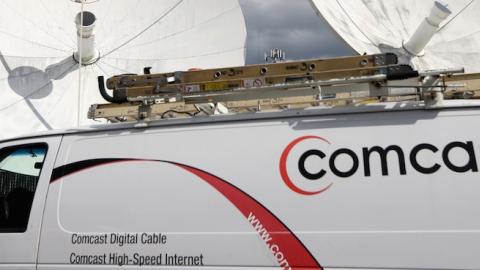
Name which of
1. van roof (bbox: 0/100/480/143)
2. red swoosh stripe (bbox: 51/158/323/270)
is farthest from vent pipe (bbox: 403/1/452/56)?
red swoosh stripe (bbox: 51/158/323/270)

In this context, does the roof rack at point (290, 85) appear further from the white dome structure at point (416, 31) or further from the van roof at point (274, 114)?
the white dome structure at point (416, 31)

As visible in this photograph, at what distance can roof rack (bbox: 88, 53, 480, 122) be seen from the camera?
11.9ft

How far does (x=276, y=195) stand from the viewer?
11.6ft

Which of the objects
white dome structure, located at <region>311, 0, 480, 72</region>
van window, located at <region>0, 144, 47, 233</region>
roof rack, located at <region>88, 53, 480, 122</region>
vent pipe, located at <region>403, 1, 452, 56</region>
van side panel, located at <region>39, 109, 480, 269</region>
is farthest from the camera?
white dome structure, located at <region>311, 0, 480, 72</region>

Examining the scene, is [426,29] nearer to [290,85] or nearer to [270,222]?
[290,85]

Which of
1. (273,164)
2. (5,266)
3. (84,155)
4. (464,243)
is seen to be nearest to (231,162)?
(273,164)

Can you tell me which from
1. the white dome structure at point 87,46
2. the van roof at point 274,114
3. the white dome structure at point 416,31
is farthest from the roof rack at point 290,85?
the white dome structure at point 87,46

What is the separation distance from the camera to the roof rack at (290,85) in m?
3.63

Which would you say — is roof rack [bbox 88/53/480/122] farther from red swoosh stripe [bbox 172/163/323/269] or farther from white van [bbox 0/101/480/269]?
red swoosh stripe [bbox 172/163/323/269]

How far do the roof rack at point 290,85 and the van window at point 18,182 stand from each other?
73 centimetres

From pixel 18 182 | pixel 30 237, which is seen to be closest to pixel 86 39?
pixel 18 182

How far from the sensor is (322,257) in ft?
11.0

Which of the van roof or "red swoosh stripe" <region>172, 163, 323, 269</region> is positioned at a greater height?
the van roof

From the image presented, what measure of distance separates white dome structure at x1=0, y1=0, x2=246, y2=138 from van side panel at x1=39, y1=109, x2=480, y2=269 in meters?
7.84
